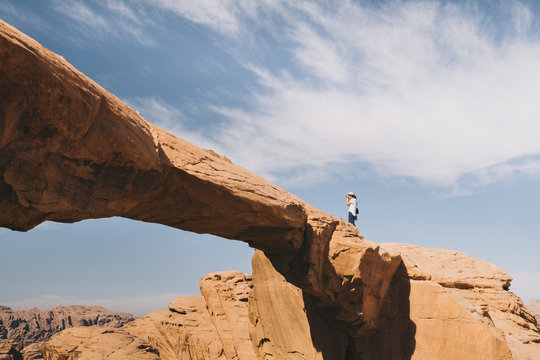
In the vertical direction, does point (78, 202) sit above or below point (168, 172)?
below

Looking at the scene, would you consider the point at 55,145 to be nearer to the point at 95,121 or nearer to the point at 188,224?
the point at 95,121

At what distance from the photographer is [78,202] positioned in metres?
5.20

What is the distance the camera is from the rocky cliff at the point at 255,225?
4.48 m

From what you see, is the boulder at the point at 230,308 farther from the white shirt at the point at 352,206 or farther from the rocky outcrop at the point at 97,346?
the white shirt at the point at 352,206

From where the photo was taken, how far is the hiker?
12180mm

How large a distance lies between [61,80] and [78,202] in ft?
5.17

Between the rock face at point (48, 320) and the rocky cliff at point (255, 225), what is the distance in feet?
84.9

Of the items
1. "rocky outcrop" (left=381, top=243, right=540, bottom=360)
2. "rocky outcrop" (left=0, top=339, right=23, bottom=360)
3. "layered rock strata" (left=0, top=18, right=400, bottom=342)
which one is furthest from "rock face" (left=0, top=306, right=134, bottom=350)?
"layered rock strata" (left=0, top=18, right=400, bottom=342)

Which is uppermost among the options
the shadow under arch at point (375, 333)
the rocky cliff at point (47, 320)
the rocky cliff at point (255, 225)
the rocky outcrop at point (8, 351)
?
the rocky cliff at point (255, 225)

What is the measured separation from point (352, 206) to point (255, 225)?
502 centimetres

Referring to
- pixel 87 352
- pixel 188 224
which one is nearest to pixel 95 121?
pixel 188 224

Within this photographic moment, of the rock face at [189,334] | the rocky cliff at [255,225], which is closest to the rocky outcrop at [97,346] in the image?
the rock face at [189,334]

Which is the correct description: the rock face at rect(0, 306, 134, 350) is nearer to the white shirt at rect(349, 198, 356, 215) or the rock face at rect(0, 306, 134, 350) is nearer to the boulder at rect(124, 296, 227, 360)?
the boulder at rect(124, 296, 227, 360)

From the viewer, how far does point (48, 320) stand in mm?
40500
